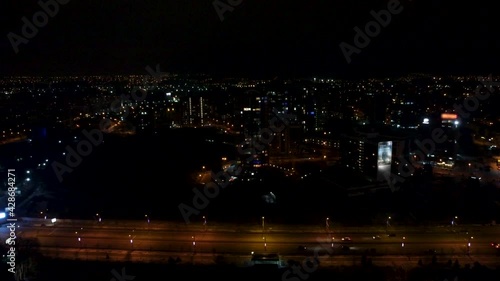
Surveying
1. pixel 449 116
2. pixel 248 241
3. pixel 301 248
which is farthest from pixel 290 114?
pixel 301 248

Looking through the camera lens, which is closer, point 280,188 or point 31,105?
point 280,188

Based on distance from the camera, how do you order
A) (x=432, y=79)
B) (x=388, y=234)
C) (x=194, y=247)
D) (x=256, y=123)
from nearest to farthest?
1. (x=194, y=247)
2. (x=388, y=234)
3. (x=256, y=123)
4. (x=432, y=79)

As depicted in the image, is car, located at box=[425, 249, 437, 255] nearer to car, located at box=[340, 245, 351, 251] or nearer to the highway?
the highway

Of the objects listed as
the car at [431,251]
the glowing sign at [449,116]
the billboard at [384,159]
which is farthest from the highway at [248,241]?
the glowing sign at [449,116]

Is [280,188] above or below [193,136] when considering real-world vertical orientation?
below

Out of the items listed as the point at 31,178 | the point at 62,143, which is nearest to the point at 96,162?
the point at 62,143

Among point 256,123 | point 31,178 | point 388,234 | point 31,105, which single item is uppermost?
point 31,105

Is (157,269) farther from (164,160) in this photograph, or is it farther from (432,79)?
(432,79)
